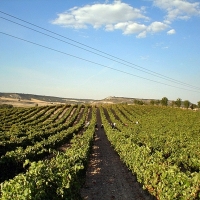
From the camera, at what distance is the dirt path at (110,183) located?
14.3 meters

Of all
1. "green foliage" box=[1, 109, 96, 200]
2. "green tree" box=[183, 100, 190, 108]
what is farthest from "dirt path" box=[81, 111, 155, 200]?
"green tree" box=[183, 100, 190, 108]

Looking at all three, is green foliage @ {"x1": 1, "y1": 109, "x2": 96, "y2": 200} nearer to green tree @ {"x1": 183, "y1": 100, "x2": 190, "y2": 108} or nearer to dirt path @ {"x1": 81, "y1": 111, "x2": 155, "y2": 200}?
dirt path @ {"x1": 81, "y1": 111, "x2": 155, "y2": 200}

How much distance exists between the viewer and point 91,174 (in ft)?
61.7

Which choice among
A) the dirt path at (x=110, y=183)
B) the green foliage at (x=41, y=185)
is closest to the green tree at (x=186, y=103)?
the dirt path at (x=110, y=183)

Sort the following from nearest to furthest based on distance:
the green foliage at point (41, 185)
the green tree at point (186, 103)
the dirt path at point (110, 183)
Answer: the green foliage at point (41, 185)
the dirt path at point (110, 183)
the green tree at point (186, 103)

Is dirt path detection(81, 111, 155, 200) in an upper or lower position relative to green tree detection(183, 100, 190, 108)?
lower

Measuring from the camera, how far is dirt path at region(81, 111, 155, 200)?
1427cm

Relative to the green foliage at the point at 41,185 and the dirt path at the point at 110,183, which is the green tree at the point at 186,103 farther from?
the green foliage at the point at 41,185

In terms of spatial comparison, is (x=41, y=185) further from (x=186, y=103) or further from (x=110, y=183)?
(x=186, y=103)

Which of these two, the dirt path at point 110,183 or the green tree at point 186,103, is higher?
the green tree at point 186,103

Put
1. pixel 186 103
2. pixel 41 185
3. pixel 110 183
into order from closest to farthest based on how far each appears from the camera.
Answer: pixel 41 185 < pixel 110 183 < pixel 186 103

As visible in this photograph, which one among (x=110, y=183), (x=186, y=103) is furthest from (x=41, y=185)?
(x=186, y=103)

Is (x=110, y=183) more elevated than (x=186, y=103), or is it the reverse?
(x=186, y=103)

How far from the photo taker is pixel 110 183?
1659 centimetres
